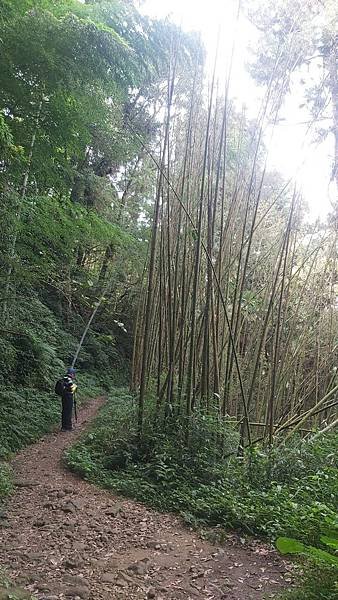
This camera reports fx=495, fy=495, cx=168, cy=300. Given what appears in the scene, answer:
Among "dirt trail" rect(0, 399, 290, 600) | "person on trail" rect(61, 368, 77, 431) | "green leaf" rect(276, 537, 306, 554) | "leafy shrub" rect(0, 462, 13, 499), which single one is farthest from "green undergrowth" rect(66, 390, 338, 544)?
"green leaf" rect(276, 537, 306, 554)

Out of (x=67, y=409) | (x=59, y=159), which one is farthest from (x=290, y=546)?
(x=67, y=409)

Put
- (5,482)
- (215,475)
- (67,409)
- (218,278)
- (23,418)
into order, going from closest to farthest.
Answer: (5,482)
(215,475)
(218,278)
(23,418)
(67,409)

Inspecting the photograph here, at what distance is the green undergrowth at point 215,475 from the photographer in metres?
3.51

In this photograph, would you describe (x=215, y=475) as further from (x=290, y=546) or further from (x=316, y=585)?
(x=290, y=546)

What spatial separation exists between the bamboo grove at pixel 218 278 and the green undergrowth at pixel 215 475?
247 millimetres

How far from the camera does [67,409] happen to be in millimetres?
6691

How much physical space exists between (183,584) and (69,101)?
138 inches

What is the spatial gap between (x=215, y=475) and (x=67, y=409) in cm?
297

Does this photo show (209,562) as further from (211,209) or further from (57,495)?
(211,209)

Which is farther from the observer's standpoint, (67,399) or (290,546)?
(67,399)

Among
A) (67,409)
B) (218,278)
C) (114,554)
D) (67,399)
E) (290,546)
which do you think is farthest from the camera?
(67,409)

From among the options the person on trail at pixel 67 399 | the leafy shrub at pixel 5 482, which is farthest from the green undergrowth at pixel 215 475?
the person on trail at pixel 67 399

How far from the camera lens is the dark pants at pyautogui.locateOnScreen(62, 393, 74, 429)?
6.55 metres

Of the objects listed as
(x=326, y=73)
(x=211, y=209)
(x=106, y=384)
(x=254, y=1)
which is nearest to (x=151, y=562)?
(x=211, y=209)
